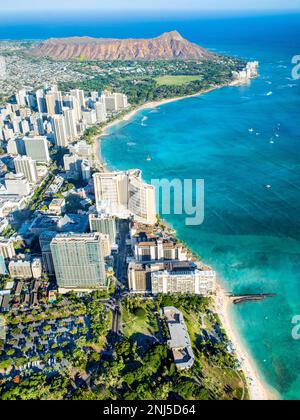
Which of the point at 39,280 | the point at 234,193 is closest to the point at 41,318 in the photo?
the point at 39,280

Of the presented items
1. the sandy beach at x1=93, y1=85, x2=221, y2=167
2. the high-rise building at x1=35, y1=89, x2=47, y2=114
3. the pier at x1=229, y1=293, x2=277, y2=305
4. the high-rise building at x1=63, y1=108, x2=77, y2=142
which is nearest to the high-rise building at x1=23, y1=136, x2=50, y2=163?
the sandy beach at x1=93, y1=85, x2=221, y2=167

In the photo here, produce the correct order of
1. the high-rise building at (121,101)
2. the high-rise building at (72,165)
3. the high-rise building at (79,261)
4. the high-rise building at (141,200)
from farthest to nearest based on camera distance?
1. the high-rise building at (121,101)
2. the high-rise building at (72,165)
3. the high-rise building at (141,200)
4. the high-rise building at (79,261)

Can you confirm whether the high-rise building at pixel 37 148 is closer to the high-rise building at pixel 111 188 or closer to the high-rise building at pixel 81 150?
the high-rise building at pixel 81 150

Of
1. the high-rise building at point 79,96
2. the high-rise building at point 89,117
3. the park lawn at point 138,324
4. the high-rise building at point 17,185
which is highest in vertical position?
the high-rise building at point 79,96

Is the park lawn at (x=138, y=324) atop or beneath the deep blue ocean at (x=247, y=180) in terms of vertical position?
beneath

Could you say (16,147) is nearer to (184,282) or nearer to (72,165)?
(72,165)

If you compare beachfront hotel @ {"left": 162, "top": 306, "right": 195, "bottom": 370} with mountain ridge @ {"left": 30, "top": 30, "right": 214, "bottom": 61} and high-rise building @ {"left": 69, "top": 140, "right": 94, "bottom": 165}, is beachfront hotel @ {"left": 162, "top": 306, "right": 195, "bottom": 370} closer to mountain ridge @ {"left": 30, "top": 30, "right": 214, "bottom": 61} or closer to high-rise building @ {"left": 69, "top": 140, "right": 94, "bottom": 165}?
high-rise building @ {"left": 69, "top": 140, "right": 94, "bottom": 165}

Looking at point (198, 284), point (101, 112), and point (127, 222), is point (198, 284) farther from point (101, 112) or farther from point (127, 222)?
point (101, 112)

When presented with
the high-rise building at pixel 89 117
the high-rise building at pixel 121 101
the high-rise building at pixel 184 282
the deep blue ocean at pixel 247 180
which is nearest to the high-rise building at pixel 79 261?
the high-rise building at pixel 184 282
